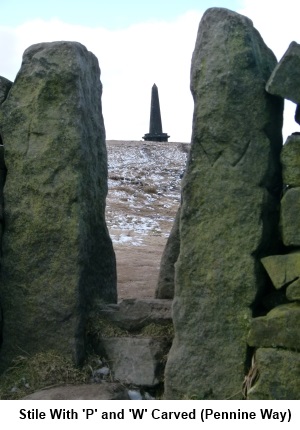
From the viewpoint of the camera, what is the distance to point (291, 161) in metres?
5.24

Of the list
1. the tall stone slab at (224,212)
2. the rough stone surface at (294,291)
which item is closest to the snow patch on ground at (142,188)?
the tall stone slab at (224,212)

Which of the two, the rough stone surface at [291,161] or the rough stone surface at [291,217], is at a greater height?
the rough stone surface at [291,161]

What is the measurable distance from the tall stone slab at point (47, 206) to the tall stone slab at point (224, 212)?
0.99 m

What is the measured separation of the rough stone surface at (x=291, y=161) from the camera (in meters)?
5.21

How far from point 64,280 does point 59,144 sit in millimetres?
1035

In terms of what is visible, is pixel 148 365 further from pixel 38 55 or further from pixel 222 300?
pixel 38 55

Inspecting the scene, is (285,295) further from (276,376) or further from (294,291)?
(276,376)

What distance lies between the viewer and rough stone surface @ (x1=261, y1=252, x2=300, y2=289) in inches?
200

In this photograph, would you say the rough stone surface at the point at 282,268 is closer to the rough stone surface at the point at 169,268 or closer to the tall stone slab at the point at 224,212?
the tall stone slab at the point at 224,212

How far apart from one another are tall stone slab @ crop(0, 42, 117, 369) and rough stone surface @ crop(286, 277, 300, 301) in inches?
66.8

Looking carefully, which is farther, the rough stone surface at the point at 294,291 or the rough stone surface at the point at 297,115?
the rough stone surface at the point at 297,115

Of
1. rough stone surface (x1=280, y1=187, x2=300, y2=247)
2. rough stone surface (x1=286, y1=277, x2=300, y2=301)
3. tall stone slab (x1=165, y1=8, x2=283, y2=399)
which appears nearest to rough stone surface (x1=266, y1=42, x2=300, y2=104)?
tall stone slab (x1=165, y1=8, x2=283, y2=399)

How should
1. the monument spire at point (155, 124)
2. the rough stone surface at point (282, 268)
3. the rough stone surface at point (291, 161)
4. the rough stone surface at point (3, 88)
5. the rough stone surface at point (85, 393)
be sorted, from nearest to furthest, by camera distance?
the rough stone surface at point (282, 268) → the rough stone surface at point (291, 161) → the rough stone surface at point (85, 393) → the rough stone surface at point (3, 88) → the monument spire at point (155, 124)

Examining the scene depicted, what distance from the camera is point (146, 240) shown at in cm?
1245
